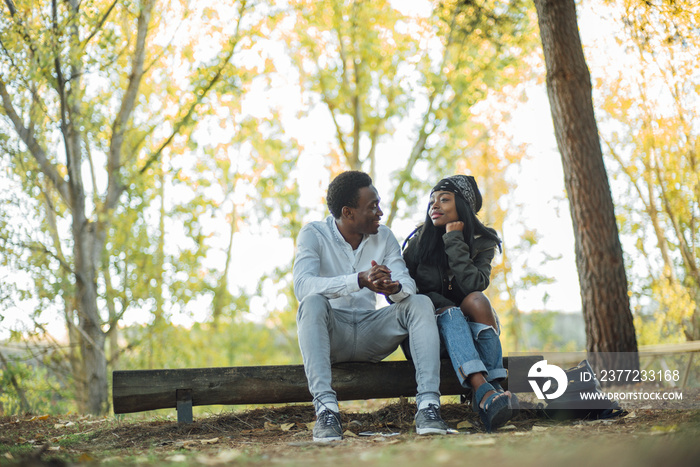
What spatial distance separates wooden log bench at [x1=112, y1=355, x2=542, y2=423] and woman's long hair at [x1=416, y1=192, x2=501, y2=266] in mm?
644

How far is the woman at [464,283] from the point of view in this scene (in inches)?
118

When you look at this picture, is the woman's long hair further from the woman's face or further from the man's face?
the man's face

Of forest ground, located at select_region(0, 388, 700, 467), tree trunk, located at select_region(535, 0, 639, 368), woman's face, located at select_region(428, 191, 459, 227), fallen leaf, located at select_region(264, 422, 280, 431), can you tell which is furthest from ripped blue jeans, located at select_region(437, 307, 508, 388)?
tree trunk, located at select_region(535, 0, 639, 368)

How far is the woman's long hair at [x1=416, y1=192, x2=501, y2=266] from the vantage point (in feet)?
11.8

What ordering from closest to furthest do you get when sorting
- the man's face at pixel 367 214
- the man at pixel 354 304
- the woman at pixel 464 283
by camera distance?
the man at pixel 354 304, the woman at pixel 464 283, the man's face at pixel 367 214

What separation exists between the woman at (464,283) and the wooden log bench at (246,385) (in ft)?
1.40

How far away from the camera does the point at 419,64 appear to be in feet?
32.1

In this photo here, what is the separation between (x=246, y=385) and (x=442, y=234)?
58.7 inches

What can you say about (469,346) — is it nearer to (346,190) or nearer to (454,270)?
(454,270)

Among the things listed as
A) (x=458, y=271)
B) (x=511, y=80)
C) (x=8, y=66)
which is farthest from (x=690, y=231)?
(x=8, y=66)

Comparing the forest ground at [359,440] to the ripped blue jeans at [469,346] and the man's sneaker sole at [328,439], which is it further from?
the ripped blue jeans at [469,346]

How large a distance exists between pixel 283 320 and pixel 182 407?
8948mm

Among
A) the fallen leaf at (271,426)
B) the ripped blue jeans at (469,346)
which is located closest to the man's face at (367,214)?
the ripped blue jeans at (469,346)

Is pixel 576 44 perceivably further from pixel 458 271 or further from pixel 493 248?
pixel 458 271
